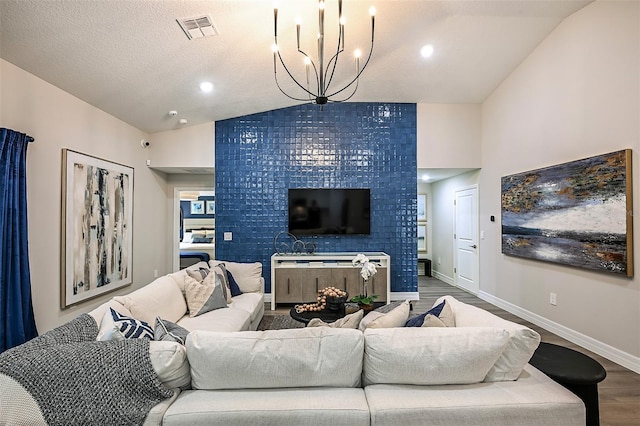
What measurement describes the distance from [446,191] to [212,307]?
552cm

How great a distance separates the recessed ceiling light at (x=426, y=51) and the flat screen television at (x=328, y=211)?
7.17 feet

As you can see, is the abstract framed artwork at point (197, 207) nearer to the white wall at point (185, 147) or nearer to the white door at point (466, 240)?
the white wall at point (185, 147)

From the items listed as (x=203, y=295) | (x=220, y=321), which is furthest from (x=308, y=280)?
(x=220, y=321)

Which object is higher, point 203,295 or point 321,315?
point 203,295

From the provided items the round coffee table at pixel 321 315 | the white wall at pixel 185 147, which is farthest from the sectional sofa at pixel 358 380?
the white wall at pixel 185 147

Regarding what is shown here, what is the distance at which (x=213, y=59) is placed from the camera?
12.0 feet

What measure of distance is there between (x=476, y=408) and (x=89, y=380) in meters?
1.54

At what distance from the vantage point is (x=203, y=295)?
3273mm

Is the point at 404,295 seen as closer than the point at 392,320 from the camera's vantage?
No

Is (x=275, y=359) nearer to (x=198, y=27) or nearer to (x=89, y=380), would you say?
(x=89, y=380)

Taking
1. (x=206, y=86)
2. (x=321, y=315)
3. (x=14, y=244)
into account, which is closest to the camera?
(x=14, y=244)

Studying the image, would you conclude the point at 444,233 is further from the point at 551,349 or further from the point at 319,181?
the point at 551,349

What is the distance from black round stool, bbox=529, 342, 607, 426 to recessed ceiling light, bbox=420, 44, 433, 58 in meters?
3.67

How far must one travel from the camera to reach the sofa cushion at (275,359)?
1439mm
